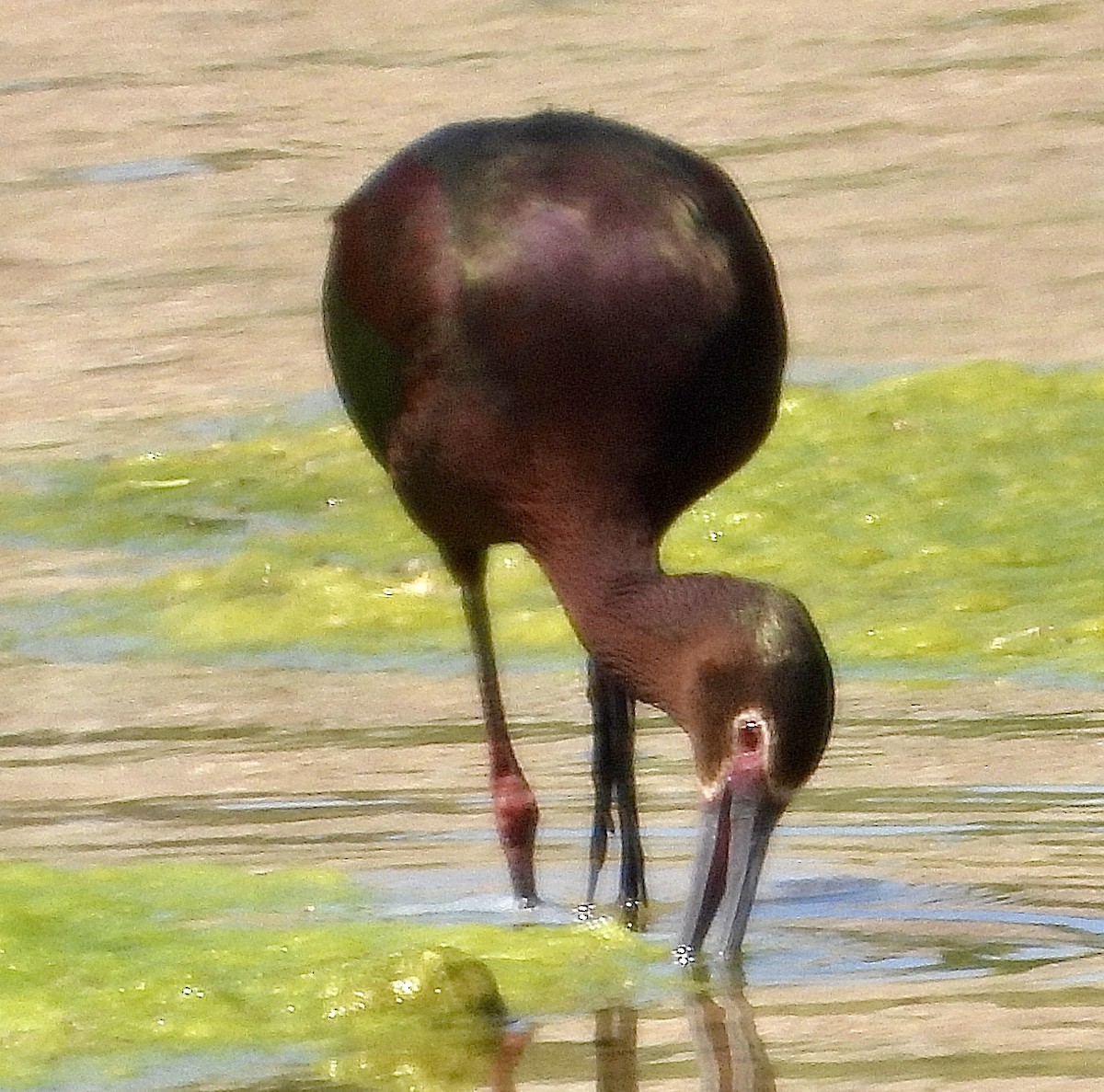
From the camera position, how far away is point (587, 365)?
20.8ft

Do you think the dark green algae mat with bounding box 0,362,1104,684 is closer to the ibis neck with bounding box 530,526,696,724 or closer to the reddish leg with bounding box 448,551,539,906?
the reddish leg with bounding box 448,551,539,906

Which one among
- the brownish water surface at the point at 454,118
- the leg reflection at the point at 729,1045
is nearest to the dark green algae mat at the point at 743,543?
the brownish water surface at the point at 454,118

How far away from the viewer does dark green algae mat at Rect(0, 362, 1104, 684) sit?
8617mm

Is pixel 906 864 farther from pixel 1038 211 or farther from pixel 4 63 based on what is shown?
pixel 4 63

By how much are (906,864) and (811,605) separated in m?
2.42

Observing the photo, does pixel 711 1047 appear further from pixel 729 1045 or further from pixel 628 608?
pixel 628 608

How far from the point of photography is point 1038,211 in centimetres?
1361

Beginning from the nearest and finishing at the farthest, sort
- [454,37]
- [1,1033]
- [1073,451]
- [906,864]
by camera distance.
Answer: [1,1033] < [906,864] < [1073,451] < [454,37]

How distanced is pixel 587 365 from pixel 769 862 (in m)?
0.91

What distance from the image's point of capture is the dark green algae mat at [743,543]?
8.62 m

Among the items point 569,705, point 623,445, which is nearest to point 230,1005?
point 623,445

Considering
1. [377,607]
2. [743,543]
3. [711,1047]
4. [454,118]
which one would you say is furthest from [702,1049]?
[454,118]

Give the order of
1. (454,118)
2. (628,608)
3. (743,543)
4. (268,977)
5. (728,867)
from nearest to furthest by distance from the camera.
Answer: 1. (268,977)
2. (728,867)
3. (628,608)
4. (743,543)
5. (454,118)

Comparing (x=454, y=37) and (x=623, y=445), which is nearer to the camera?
(x=623, y=445)
